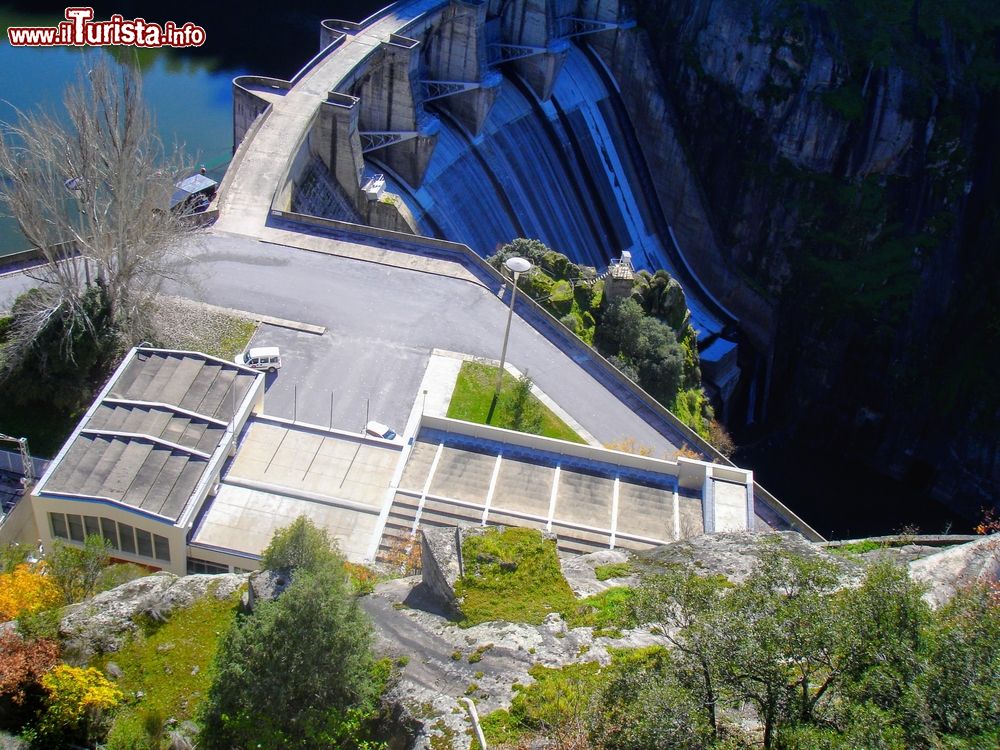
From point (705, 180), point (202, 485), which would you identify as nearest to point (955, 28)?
point (705, 180)

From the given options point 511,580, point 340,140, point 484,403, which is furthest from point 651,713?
point 340,140

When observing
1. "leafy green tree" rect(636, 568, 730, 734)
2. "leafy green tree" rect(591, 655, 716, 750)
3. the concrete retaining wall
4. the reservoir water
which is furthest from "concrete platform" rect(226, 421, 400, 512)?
the reservoir water

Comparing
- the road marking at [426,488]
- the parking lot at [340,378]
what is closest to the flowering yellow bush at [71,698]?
the road marking at [426,488]

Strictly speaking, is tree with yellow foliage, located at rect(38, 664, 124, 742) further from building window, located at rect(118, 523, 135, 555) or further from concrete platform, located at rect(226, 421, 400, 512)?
concrete platform, located at rect(226, 421, 400, 512)

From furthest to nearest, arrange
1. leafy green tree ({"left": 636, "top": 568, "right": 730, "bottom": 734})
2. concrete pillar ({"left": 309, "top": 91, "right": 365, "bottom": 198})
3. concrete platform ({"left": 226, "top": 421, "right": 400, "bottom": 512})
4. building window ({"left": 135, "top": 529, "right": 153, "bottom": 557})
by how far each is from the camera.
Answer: concrete pillar ({"left": 309, "top": 91, "right": 365, "bottom": 198}) < concrete platform ({"left": 226, "top": 421, "right": 400, "bottom": 512}) < building window ({"left": 135, "top": 529, "right": 153, "bottom": 557}) < leafy green tree ({"left": 636, "top": 568, "right": 730, "bottom": 734})

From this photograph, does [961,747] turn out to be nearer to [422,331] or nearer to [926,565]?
[926,565]

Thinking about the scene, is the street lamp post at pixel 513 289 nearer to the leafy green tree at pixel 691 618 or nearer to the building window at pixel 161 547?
the building window at pixel 161 547
